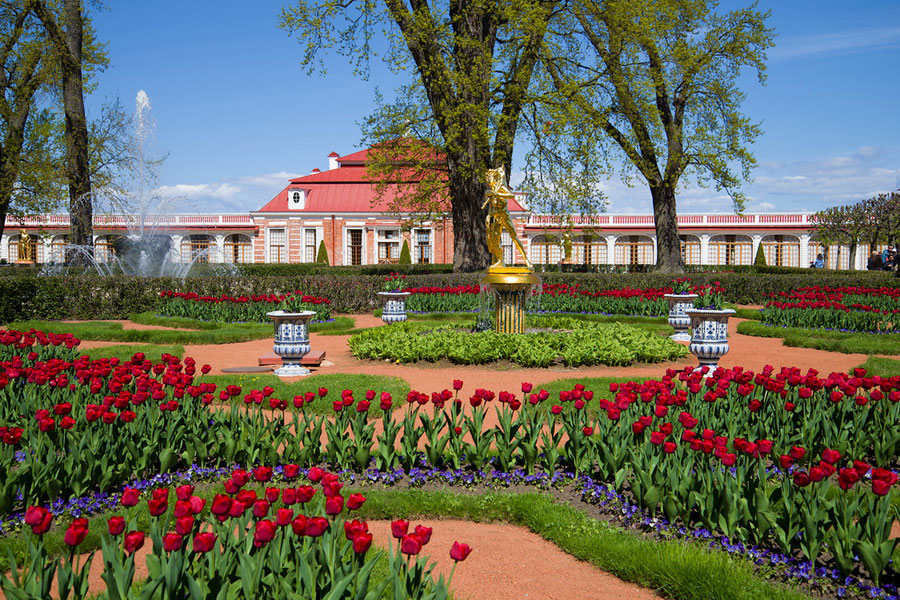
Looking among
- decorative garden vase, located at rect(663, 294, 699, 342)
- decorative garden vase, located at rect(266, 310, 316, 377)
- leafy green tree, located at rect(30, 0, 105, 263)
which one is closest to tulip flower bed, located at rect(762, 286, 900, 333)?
decorative garden vase, located at rect(663, 294, 699, 342)

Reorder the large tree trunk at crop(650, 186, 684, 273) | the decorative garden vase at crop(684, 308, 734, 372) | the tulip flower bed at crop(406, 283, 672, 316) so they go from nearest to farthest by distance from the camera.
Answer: the decorative garden vase at crop(684, 308, 734, 372), the tulip flower bed at crop(406, 283, 672, 316), the large tree trunk at crop(650, 186, 684, 273)

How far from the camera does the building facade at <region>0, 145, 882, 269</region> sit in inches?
1590

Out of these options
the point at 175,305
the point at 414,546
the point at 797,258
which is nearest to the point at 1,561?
the point at 414,546

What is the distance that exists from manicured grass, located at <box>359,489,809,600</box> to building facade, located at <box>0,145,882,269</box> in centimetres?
3555

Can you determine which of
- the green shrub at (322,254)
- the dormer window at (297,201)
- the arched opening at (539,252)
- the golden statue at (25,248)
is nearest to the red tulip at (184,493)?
the green shrub at (322,254)

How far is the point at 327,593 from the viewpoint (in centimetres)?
238

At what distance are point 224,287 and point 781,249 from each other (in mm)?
35873

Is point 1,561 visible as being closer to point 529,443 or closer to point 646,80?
point 529,443

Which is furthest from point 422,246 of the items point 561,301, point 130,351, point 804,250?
point 130,351

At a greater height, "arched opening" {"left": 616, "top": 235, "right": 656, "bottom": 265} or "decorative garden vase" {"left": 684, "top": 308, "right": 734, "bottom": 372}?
"arched opening" {"left": 616, "top": 235, "right": 656, "bottom": 265}

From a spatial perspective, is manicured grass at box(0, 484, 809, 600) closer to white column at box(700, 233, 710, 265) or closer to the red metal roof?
the red metal roof

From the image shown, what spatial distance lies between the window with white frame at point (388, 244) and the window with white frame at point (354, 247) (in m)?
1.08

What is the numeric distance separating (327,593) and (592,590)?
1333mm

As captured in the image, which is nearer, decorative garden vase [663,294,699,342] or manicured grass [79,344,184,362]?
manicured grass [79,344,184,362]
